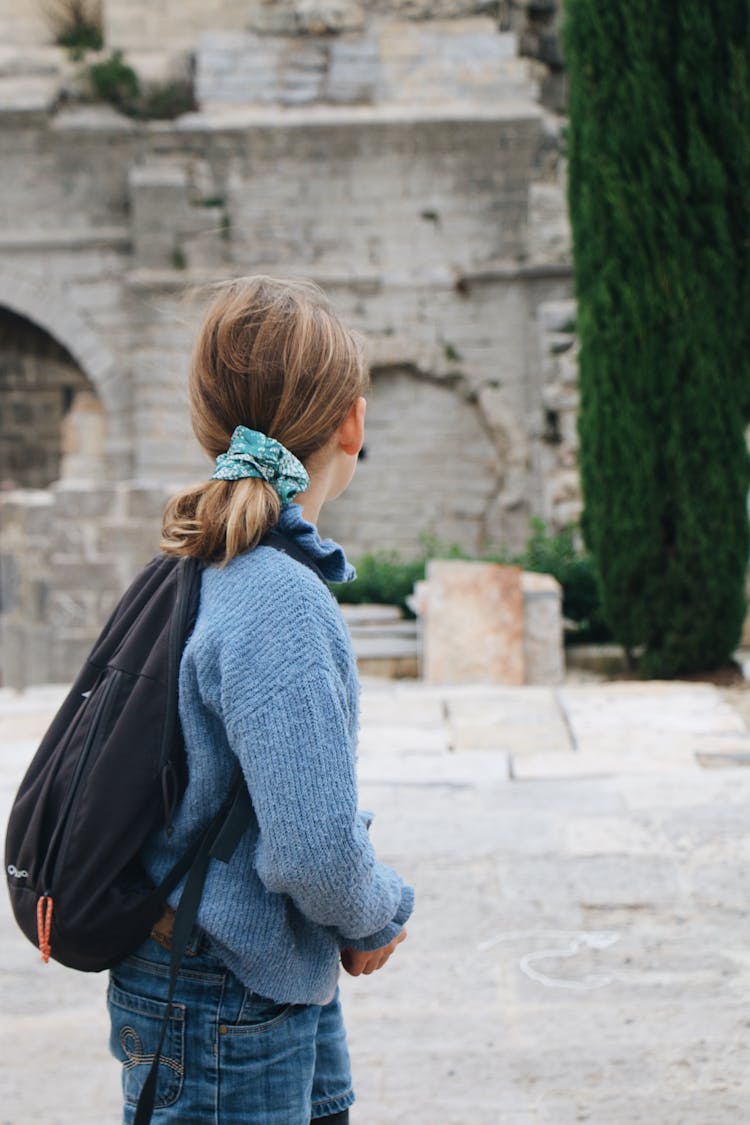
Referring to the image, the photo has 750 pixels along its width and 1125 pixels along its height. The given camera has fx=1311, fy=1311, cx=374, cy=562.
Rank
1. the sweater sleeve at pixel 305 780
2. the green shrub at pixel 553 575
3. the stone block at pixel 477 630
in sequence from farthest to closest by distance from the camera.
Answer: the green shrub at pixel 553 575
the stone block at pixel 477 630
the sweater sleeve at pixel 305 780

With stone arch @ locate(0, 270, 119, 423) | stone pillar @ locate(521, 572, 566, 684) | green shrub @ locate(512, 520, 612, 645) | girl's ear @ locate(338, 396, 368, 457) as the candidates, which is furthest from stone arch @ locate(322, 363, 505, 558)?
girl's ear @ locate(338, 396, 368, 457)

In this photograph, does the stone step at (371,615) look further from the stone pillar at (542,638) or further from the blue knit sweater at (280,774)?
the blue knit sweater at (280,774)

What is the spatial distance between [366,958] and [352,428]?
67cm

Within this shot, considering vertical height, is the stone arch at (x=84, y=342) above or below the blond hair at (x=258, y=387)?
below

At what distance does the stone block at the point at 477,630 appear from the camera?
7.00 metres

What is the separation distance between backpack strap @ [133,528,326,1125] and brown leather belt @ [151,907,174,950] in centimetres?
3

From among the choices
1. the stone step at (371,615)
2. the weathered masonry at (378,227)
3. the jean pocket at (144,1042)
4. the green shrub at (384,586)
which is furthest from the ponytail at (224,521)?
the weathered masonry at (378,227)

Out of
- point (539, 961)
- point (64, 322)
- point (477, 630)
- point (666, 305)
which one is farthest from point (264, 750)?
point (64, 322)

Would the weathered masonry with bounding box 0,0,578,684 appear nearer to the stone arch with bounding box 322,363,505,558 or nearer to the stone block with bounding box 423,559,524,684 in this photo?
the stone arch with bounding box 322,363,505,558

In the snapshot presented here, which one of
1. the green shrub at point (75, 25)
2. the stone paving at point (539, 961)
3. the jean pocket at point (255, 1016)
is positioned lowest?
the stone paving at point (539, 961)

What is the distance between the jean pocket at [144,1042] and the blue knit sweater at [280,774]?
0.11m

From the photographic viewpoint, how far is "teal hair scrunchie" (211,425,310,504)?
5.18ft

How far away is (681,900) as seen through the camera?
11.0 ft

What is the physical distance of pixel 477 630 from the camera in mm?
7020
